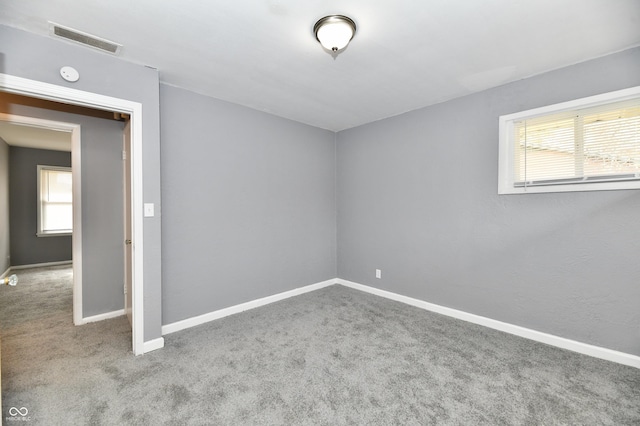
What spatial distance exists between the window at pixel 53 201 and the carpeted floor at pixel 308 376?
396 centimetres

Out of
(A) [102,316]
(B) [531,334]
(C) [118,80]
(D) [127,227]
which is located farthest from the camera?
(A) [102,316]

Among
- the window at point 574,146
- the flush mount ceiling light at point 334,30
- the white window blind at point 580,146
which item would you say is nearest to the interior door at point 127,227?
the flush mount ceiling light at point 334,30

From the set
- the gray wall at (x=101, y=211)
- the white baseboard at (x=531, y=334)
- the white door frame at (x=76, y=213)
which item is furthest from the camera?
the gray wall at (x=101, y=211)

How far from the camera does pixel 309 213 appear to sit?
4184 mm

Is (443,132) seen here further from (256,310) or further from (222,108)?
(256,310)

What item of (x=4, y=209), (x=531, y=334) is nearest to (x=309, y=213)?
(x=531, y=334)

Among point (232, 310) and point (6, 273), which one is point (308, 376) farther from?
point (6, 273)

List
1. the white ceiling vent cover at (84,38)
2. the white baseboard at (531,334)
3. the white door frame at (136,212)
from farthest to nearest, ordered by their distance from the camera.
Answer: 1. the white door frame at (136,212)
2. the white baseboard at (531,334)
3. the white ceiling vent cover at (84,38)

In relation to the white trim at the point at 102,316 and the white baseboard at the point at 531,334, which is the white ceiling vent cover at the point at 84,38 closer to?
the white trim at the point at 102,316

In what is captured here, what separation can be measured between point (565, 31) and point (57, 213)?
893 centimetres

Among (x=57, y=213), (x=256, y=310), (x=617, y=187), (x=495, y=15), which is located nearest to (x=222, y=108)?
(x=256, y=310)

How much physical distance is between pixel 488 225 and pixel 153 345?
3.52 meters

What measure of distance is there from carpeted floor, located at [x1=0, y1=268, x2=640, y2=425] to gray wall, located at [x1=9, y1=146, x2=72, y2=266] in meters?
3.73

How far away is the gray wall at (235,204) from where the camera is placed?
2.89 m
